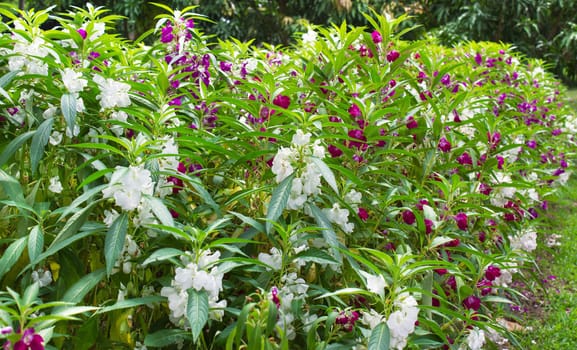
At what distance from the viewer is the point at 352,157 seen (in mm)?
2027

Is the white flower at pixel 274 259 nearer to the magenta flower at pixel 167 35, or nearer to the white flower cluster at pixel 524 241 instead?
the magenta flower at pixel 167 35

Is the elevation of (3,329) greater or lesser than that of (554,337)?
greater

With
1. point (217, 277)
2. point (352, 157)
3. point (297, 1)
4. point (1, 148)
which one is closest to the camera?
point (217, 277)

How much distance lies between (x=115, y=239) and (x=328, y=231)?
57cm

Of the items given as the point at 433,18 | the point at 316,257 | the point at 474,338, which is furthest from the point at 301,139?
the point at 433,18

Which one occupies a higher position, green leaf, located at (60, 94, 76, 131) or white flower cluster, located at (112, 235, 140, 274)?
green leaf, located at (60, 94, 76, 131)

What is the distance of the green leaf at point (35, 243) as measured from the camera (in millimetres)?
1404

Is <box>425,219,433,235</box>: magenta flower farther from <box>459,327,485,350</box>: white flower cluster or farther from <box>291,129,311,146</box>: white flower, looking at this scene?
<box>291,129,311,146</box>: white flower

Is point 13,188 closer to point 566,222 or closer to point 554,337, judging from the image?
point 554,337

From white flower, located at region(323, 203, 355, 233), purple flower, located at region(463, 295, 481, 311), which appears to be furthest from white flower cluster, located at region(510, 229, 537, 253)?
white flower, located at region(323, 203, 355, 233)

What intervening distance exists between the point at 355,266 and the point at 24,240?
2.82 ft

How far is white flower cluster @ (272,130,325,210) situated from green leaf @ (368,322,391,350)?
406 millimetres

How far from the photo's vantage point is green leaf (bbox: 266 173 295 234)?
1.56 meters

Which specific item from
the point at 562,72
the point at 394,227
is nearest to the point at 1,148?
the point at 394,227
